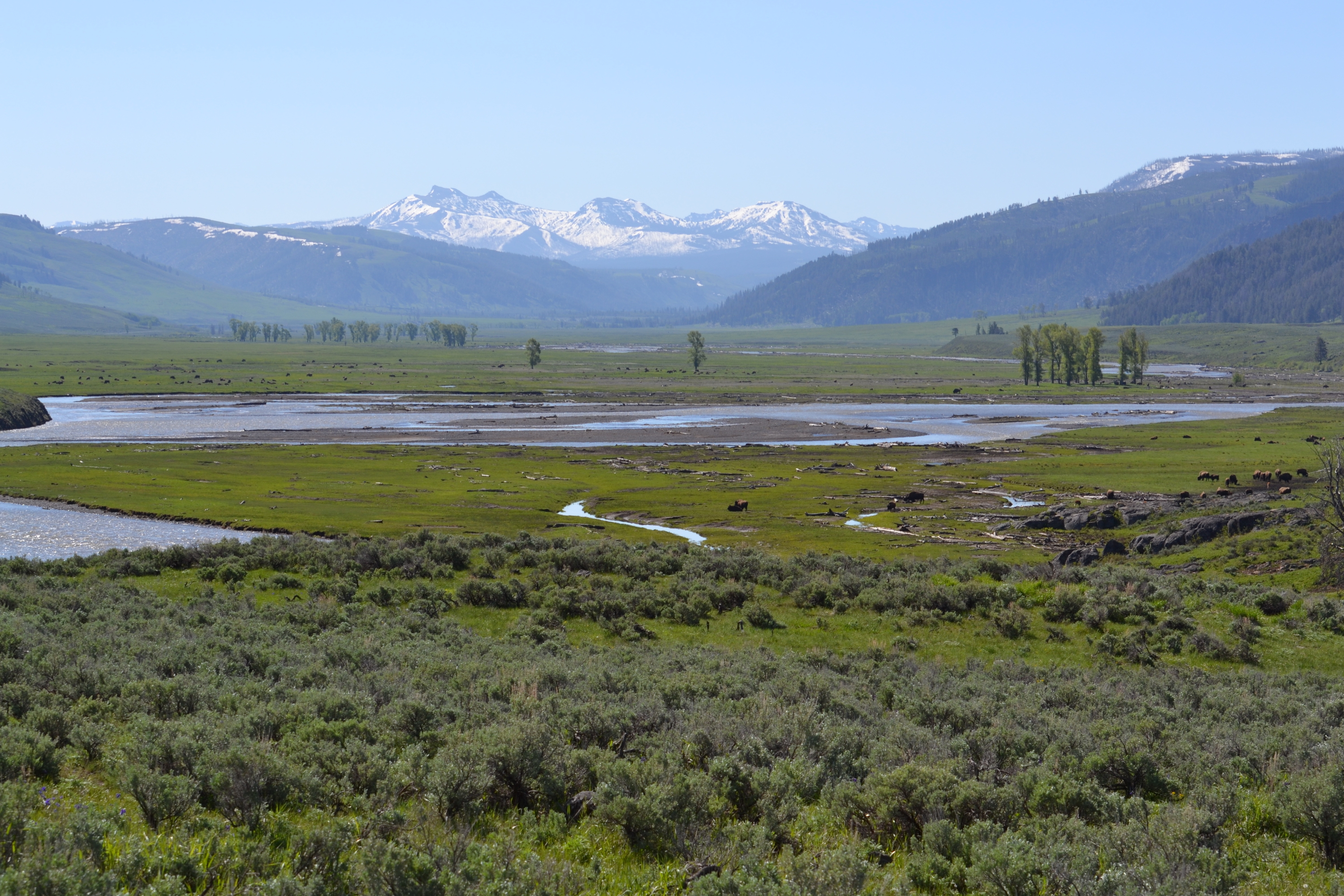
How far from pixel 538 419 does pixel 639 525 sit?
72603 mm

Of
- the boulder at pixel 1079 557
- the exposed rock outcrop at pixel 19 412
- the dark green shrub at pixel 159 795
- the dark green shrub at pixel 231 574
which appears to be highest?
the exposed rock outcrop at pixel 19 412

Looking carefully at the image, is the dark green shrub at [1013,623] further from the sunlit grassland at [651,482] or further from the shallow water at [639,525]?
the shallow water at [639,525]

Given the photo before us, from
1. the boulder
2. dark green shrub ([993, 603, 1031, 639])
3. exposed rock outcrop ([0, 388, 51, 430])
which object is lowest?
the boulder

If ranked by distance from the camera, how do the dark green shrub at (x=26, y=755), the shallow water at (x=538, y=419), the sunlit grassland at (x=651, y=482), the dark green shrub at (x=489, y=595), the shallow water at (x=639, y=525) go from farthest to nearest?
1. the shallow water at (x=538, y=419)
2. the sunlit grassland at (x=651, y=482)
3. the shallow water at (x=639, y=525)
4. the dark green shrub at (x=489, y=595)
5. the dark green shrub at (x=26, y=755)

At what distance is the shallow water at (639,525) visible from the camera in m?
55.5

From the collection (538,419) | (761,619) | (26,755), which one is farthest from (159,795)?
(538,419)

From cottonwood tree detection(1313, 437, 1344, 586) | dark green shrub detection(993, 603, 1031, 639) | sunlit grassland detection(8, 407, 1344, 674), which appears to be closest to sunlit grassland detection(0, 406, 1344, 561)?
sunlit grassland detection(8, 407, 1344, 674)

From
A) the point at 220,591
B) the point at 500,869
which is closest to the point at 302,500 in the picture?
the point at 220,591

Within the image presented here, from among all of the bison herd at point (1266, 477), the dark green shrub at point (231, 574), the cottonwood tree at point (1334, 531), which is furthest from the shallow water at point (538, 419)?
the dark green shrub at point (231, 574)

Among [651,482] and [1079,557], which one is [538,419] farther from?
[1079,557]

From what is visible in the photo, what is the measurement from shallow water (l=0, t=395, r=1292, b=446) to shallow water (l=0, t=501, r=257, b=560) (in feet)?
138

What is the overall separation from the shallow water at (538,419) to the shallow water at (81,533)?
42137 millimetres

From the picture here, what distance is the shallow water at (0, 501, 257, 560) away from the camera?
48.3 m

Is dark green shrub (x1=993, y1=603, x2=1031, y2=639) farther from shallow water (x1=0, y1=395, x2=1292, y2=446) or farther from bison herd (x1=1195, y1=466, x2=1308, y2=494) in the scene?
shallow water (x1=0, y1=395, x2=1292, y2=446)
